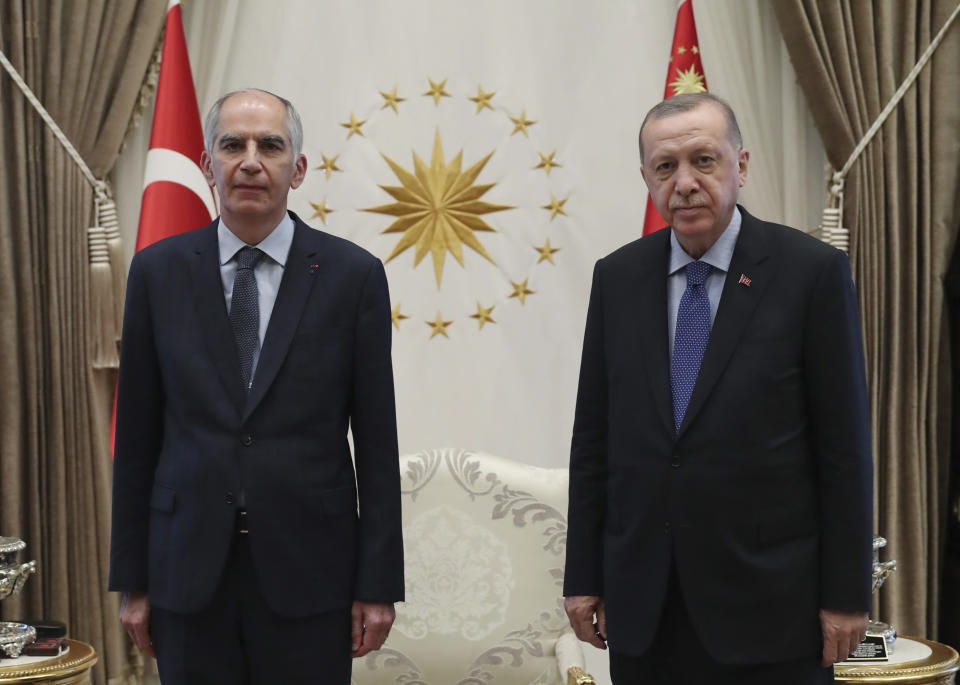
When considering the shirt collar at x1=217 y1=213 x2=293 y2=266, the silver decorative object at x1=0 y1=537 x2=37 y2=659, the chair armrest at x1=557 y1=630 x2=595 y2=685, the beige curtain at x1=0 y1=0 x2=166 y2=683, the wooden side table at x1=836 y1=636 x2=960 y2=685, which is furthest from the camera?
the beige curtain at x1=0 y1=0 x2=166 y2=683

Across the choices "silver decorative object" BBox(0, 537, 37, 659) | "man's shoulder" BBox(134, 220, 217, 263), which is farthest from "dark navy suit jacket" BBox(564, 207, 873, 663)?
"silver decorative object" BBox(0, 537, 37, 659)

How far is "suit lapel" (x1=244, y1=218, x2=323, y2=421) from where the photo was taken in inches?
72.1

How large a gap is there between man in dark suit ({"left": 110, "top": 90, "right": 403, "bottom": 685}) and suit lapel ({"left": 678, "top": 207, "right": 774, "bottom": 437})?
21.1 inches

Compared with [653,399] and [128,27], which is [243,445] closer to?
[653,399]

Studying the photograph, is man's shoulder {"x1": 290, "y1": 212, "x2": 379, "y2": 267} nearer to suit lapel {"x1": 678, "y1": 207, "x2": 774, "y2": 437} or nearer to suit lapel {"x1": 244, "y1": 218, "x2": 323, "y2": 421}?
suit lapel {"x1": 244, "y1": 218, "x2": 323, "y2": 421}

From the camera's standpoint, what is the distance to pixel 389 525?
1.89m

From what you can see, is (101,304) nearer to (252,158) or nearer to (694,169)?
(252,158)

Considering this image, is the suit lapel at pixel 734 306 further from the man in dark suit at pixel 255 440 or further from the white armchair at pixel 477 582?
the white armchair at pixel 477 582

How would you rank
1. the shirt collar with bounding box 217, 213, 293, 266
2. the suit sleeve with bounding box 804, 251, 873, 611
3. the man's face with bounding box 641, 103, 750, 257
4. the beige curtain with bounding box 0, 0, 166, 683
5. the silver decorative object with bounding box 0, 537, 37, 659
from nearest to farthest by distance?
the suit sleeve with bounding box 804, 251, 873, 611 < the man's face with bounding box 641, 103, 750, 257 < the shirt collar with bounding box 217, 213, 293, 266 < the silver decorative object with bounding box 0, 537, 37, 659 < the beige curtain with bounding box 0, 0, 166, 683

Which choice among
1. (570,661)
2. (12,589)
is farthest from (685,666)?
(12,589)

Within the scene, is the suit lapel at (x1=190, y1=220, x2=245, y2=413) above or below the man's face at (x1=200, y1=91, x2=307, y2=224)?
below

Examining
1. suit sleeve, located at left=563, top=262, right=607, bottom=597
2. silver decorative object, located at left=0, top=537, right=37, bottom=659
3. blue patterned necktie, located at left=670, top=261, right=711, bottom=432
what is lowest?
silver decorative object, located at left=0, top=537, right=37, bottom=659

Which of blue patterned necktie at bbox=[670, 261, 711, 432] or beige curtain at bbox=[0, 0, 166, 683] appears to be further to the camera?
beige curtain at bbox=[0, 0, 166, 683]

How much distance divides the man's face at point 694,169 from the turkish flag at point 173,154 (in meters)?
2.06
